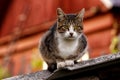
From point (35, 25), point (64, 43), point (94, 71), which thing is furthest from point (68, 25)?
point (35, 25)

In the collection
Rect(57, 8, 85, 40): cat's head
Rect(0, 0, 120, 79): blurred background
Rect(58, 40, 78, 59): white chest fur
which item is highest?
Rect(57, 8, 85, 40): cat's head

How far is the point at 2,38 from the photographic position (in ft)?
52.5

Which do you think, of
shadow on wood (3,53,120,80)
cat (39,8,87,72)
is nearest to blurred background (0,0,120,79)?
cat (39,8,87,72)

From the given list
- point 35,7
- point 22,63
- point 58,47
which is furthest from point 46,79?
point 35,7

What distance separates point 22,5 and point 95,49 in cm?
322

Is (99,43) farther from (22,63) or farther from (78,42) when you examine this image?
(78,42)

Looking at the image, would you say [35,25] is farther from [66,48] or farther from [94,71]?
[94,71]

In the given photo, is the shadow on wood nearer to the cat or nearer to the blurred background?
the cat

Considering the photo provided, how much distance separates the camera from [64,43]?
19.1 ft

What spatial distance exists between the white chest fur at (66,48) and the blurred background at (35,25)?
6.80 metres

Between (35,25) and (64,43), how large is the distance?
955 centimetres

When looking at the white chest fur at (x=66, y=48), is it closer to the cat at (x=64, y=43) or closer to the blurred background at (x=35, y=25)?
the cat at (x=64, y=43)

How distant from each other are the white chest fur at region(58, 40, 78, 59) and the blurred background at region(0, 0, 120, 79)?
6796mm

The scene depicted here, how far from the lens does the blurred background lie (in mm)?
13273
